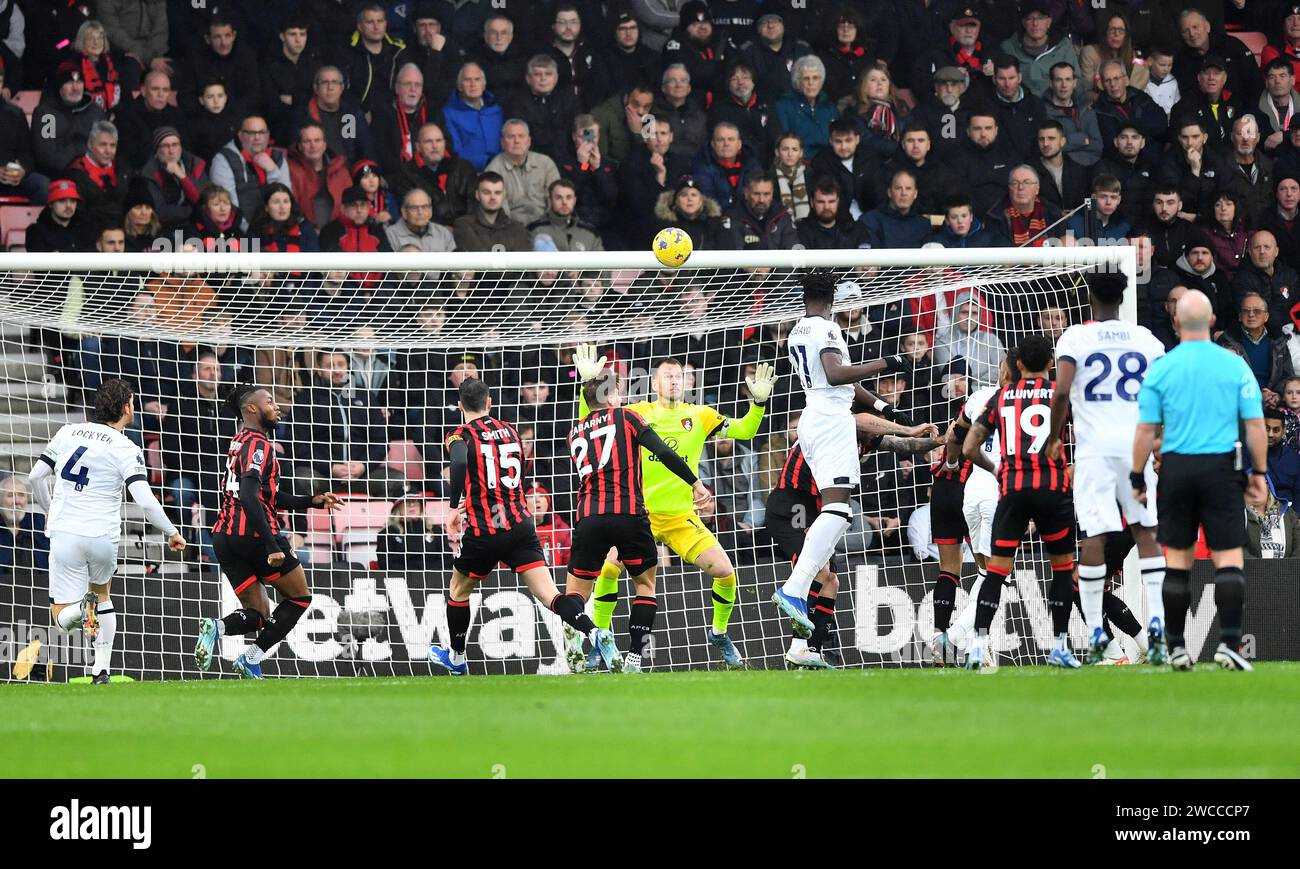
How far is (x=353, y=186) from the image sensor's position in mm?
15539

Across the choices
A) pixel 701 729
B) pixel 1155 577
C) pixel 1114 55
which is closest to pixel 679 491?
pixel 1155 577

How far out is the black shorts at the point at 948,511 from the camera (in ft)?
40.3

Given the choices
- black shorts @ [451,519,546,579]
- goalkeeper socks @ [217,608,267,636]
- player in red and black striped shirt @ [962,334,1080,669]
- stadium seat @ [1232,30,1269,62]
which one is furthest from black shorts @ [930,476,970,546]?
stadium seat @ [1232,30,1269,62]

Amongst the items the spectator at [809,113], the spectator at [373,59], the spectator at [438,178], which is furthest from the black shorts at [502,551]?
the spectator at [809,113]

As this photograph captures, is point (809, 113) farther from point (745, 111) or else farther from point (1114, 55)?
point (1114, 55)

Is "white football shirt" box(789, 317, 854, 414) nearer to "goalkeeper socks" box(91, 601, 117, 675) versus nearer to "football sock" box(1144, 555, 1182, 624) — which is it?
"football sock" box(1144, 555, 1182, 624)

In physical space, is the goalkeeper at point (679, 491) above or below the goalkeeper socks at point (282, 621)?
above

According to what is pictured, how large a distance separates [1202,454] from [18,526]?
349 inches

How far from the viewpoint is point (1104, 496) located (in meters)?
9.80

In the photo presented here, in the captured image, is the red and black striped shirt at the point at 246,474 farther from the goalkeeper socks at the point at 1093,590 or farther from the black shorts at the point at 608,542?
the goalkeeper socks at the point at 1093,590

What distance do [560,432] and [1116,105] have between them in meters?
7.01

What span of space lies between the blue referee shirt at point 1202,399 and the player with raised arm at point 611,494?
3.44 metres

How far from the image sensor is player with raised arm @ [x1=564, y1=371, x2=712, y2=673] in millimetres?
11281

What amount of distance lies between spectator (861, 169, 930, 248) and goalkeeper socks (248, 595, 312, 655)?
6701 millimetres
